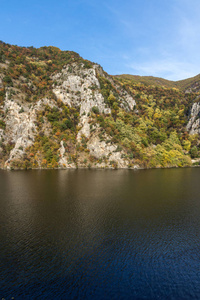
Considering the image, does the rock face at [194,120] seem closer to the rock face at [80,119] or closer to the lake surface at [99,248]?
the rock face at [80,119]

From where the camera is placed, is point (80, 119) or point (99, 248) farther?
point (80, 119)

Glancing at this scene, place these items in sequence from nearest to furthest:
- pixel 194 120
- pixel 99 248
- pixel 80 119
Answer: pixel 99 248, pixel 80 119, pixel 194 120

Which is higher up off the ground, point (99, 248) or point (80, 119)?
point (80, 119)

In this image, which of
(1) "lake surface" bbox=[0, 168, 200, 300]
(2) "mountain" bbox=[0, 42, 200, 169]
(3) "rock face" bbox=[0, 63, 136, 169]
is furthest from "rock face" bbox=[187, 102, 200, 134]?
(1) "lake surface" bbox=[0, 168, 200, 300]

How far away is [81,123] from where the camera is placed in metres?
96.3

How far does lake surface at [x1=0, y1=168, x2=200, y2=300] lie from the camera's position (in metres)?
12.3

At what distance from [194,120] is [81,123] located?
7885cm

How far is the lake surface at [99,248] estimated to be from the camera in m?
12.3

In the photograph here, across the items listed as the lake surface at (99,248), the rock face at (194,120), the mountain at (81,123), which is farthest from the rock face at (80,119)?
the lake surface at (99,248)

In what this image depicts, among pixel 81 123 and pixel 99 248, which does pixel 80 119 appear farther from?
pixel 99 248

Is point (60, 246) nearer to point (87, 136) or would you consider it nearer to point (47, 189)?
point (47, 189)

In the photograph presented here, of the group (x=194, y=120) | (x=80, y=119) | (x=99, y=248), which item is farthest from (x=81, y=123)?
(x=99, y=248)

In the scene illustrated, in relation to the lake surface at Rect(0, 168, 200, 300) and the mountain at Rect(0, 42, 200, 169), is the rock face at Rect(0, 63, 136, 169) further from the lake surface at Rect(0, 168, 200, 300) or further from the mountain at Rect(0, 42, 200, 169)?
the lake surface at Rect(0, 168, 200, 300)

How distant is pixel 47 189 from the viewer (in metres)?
Answer: 40.1
